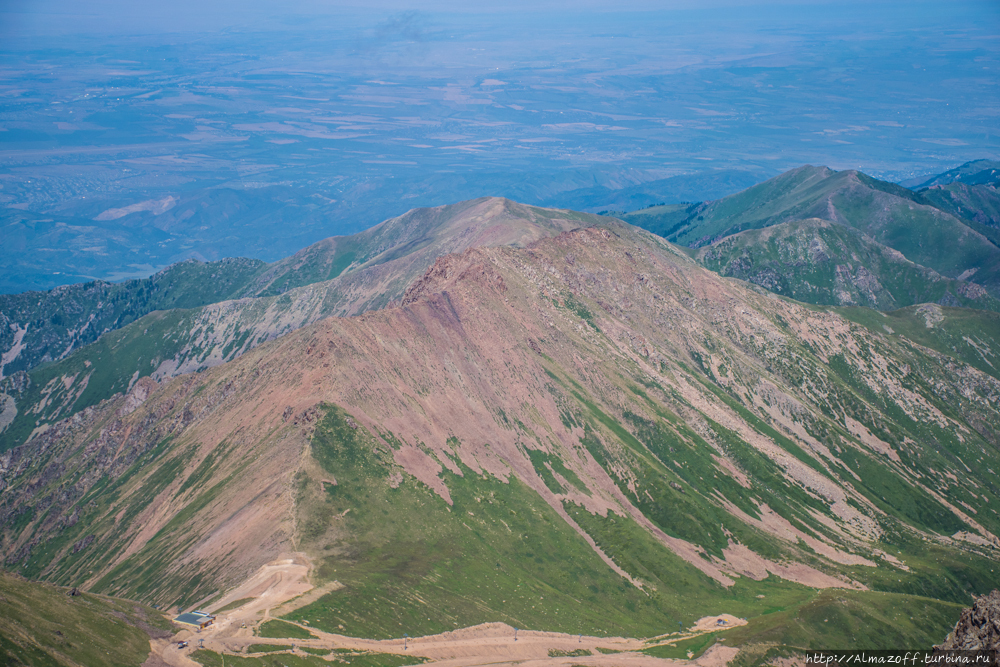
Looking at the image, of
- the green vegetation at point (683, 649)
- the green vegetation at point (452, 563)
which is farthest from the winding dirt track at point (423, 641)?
the green vegetation at point (452, 563)

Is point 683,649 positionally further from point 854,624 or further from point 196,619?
point 196,619

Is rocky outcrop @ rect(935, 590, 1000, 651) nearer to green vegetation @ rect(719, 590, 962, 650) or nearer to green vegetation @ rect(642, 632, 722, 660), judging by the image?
green vegetation @ rect(719, 590, 962, 650)

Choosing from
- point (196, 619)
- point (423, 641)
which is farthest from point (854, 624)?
point (196, 619)

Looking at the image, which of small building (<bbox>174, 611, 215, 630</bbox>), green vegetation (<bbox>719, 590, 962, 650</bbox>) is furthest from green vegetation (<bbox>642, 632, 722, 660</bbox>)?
small building (<bbox>174, 611, 215, 630</bbox>)

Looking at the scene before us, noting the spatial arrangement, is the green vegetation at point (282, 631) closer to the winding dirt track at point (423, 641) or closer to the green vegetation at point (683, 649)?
the winding dirt track at point (423, 641)

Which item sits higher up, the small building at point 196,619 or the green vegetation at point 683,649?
the small building at point 196,619
